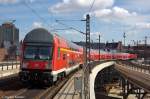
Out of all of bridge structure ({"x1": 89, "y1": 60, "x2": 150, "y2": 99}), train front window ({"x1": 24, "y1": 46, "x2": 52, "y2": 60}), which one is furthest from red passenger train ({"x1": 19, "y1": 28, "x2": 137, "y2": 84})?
bridge structure ({"x1": 89, "y1": 60, "x2": 150, "y2": 99})

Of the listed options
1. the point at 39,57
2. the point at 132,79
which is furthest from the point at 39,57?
the point at 132,79

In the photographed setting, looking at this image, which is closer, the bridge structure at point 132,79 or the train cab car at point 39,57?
the train cab car at point 39,57

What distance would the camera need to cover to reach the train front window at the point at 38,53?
1126 inches

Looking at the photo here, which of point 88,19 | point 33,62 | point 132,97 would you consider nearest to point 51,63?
point 33,62

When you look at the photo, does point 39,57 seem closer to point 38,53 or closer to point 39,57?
point 39,57

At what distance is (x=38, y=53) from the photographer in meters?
28.8

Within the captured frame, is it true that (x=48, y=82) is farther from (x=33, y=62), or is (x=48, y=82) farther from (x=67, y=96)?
(x=67, y=96)

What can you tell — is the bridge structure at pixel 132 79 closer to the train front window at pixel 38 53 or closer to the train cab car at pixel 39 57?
the train cab car at pixel 39 57

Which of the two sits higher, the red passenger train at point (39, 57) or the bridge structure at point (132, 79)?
the red passenger train at point (39, 57)

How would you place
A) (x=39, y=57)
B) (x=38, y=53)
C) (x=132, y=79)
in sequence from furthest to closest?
(x=132, y=79) → (x=38, y=53) → (x=39, y=57)

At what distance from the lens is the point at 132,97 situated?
7600 centimetres

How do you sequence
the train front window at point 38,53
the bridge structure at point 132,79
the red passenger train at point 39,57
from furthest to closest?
the bridge structure at point 132,79 < the train front window at point 38,53 < the red passenger train at point 39,57

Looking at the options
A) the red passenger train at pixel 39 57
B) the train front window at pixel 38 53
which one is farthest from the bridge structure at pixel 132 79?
the train front window at pixel 38 53

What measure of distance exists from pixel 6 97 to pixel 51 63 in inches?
279
